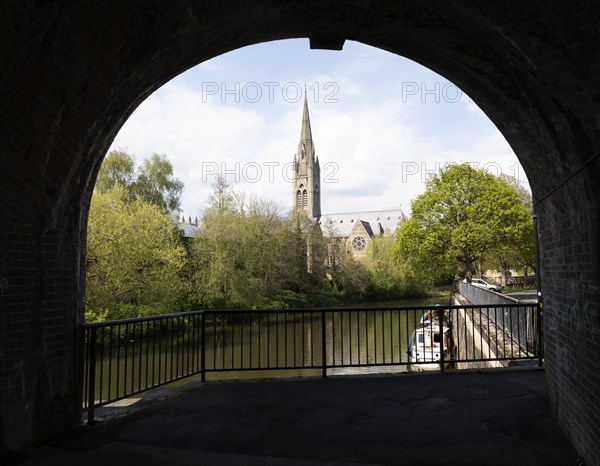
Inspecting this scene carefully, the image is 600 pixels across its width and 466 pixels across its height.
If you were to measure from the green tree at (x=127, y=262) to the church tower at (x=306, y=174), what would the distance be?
73725 millimetres

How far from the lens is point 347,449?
421 cm

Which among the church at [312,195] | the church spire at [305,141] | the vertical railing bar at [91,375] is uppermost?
the church spire at [305,141]

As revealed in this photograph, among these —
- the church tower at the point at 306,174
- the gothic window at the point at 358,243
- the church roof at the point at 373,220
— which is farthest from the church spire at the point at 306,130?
the gothic window at the point at 358,243

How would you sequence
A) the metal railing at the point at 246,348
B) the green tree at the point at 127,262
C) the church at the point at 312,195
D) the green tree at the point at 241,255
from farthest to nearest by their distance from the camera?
the church at the point at 312,195 < the green tree at the point at 241,255 < the green tree at the point at 127,262 < the metal railing at the point at 246,348

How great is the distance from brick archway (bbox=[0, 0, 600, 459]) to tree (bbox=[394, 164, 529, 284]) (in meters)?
27.5

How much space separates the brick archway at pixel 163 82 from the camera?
11.2 ft

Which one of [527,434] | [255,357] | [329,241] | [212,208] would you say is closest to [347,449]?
[527,434]

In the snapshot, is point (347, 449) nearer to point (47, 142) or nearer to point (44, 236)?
point (44, 236)

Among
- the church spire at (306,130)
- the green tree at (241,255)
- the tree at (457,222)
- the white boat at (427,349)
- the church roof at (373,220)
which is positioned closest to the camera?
the white boat at (427,349)

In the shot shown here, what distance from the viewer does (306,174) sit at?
96.9 metres

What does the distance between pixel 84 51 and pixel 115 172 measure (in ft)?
112

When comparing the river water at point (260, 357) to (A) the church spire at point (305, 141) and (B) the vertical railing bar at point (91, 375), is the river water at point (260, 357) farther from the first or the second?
(A) the church spire at point (305, 141)

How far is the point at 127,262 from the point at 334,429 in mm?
17890

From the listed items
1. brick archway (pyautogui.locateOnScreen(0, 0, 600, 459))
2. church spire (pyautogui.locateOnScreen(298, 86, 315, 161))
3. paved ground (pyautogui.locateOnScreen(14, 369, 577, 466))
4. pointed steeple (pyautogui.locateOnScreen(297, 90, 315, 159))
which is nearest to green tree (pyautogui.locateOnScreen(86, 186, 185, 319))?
paved ground (pyautogui.locateOnScreen(14, 369, 577, 466))
